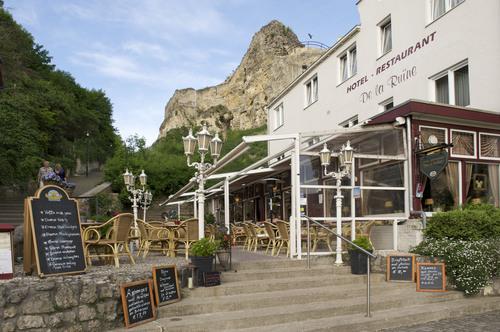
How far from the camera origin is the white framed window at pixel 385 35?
1522cm

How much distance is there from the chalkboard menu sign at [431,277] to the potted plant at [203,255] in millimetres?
3607

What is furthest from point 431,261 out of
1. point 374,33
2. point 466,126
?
point 374,33

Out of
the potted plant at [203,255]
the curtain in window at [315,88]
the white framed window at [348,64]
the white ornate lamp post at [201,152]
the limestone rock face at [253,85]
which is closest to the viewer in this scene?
the potted plant at [203,255]

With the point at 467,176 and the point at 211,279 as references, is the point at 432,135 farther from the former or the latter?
the point at 211,279

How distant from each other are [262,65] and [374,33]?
50419 mm

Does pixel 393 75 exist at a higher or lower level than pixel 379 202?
higher

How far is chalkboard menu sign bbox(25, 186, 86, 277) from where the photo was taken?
6.12 m

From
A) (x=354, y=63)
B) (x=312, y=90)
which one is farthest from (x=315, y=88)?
(x=354, y=63)

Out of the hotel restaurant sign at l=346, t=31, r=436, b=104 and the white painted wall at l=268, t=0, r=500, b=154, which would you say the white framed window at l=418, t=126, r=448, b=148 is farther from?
the hotel restaurant sign at l=346, t=31, r=436, b=104

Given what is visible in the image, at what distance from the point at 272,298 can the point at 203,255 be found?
124 centimetres

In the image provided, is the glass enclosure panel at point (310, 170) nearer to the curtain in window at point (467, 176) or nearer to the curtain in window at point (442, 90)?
the curtain in window at point (467, 176)

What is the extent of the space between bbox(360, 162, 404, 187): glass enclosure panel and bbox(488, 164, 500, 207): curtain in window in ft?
7.55

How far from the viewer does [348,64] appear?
1723 cm

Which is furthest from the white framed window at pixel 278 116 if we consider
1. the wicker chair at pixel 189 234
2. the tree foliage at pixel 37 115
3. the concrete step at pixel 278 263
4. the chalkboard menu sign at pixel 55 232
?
the chalkboard menu sign at pixel 55 232
